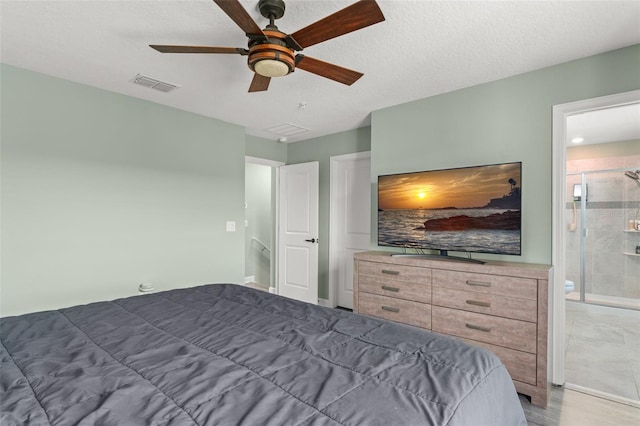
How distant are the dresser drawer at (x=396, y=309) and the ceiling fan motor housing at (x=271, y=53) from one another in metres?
2.18

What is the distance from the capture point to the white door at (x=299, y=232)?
15.6 ft

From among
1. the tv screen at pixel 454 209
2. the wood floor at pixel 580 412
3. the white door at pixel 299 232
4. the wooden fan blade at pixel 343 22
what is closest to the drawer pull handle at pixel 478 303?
the tv screen at pixel 454 209

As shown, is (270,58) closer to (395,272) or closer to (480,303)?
(395,272)

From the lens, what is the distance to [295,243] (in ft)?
16.4

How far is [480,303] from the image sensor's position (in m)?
2.50

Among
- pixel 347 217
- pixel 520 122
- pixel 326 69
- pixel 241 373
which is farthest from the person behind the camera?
pixel 347 217

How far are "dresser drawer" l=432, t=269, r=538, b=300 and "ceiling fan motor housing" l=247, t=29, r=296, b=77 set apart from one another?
2.00 metres

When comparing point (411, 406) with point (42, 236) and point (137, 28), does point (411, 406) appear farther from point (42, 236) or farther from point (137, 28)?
point (42, 236)

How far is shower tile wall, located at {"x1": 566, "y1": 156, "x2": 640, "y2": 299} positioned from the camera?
4.85m

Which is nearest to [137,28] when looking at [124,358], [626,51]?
[124,358]

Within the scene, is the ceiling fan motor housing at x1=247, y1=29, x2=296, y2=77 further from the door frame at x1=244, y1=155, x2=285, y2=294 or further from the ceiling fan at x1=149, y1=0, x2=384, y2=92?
the door frame at x1=244, y1=155, x2=285, y2=294

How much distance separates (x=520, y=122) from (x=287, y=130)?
2795 millimetres

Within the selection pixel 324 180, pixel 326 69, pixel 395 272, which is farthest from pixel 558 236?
pixel 324 180

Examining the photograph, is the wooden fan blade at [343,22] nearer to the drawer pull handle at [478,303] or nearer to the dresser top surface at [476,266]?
the dresser top surface at [476,266]
